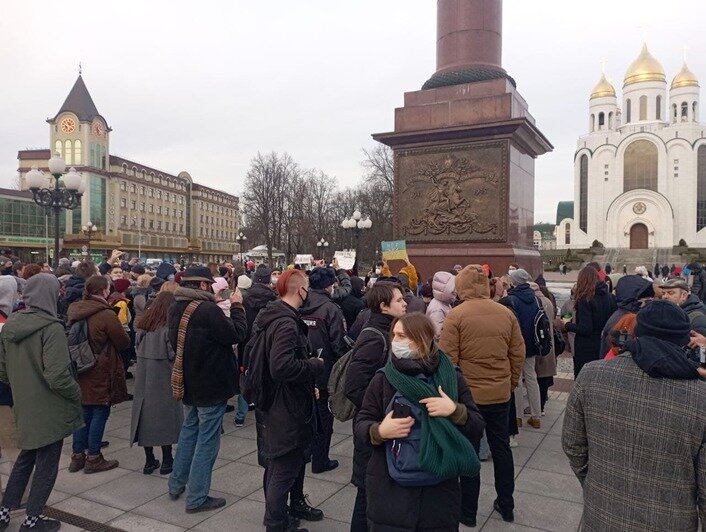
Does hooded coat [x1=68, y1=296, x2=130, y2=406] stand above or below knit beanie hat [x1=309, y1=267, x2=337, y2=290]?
below

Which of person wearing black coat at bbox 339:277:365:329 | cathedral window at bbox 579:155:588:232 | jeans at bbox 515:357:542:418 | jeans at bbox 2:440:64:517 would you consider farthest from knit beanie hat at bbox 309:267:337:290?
cathedral window at bbox 579:155:588:232

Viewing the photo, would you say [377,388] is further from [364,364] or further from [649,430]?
[649,430]

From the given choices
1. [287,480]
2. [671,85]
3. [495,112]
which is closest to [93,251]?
[495,112]

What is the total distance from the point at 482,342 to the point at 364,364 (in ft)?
4.69

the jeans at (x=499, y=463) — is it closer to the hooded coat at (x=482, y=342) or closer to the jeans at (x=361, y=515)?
the hooded coat at (x=482, y=342)

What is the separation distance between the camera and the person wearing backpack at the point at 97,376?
545cm

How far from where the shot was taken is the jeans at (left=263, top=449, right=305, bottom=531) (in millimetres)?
3846

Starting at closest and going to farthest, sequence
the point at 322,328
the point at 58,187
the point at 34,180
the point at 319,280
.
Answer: the point at 322,328 < the point at 319,280 < the point at 58,187 < the point at 34,180

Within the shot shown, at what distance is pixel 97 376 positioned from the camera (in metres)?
5.47

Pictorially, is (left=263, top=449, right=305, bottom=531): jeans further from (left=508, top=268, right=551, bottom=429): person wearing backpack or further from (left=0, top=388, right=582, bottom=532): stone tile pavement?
(left=508, top=268, right=551, bottom=429): person wearing backpack

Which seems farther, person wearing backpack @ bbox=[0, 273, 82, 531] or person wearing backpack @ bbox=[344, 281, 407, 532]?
person wearing backpack @ bbox=[0, 273, 82, 531]

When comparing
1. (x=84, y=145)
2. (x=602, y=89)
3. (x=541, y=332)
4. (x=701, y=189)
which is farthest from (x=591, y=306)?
(x=602, y=89)

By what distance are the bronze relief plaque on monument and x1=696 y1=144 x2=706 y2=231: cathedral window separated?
7977 cm

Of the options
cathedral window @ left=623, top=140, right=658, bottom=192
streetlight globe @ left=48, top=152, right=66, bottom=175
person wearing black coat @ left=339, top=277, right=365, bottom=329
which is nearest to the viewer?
person wearing black coat @ left=339, top=277, right=365, bottom=329
